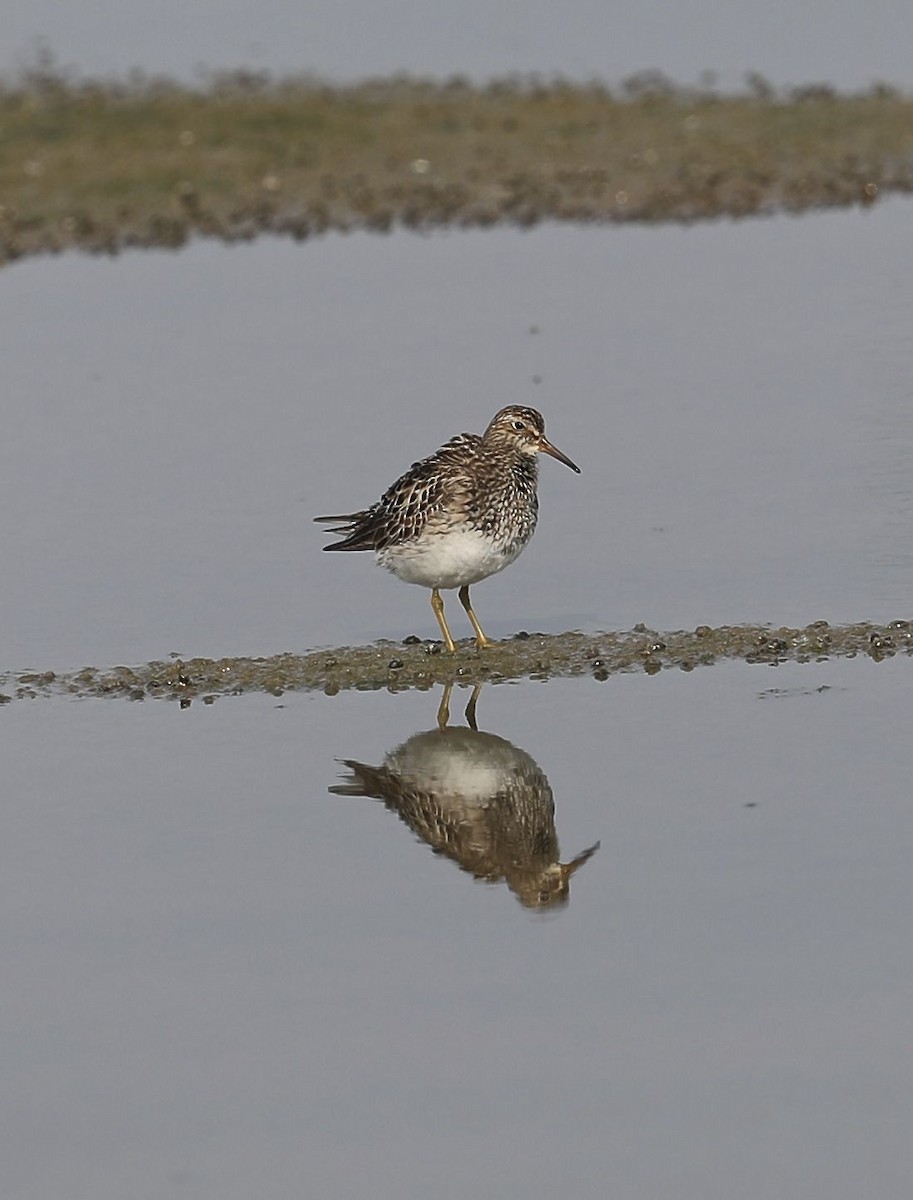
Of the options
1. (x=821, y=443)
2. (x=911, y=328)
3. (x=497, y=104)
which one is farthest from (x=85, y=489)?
(x=497, y=104)

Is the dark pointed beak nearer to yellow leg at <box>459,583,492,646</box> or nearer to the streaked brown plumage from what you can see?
the streaked brown plumage

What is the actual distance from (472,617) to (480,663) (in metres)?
0.39

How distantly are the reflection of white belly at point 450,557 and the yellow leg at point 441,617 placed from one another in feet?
0.57

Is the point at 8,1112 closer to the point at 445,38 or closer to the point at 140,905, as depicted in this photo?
the point at 140,905

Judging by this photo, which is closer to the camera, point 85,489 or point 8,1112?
point 8,1112

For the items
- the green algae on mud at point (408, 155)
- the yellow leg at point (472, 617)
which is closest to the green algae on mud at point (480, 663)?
the yellow leg at point (472, 617)

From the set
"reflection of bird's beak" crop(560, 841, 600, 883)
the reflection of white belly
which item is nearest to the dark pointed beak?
"reflection of bird's beak" crop(560, 841, 600, 883)

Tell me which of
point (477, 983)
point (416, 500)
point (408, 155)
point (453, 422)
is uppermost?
point (408, 155)

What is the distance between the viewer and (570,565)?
1354cm

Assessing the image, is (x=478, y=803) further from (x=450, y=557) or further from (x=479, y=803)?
(x=450, y=557)

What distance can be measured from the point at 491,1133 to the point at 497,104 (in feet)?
63.6

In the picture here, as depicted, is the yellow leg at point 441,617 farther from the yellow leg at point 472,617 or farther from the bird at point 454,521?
the yellow leg at point 472,617

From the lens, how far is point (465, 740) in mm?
10898

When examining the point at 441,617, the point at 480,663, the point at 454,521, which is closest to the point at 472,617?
the point at 441,617
